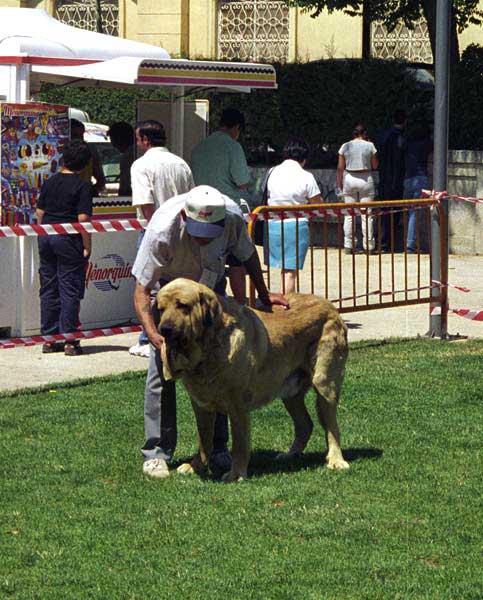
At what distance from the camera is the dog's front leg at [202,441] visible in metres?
7.13

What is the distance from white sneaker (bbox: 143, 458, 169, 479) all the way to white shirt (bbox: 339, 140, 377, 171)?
11.1 metres

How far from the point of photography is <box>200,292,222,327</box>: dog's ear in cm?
651

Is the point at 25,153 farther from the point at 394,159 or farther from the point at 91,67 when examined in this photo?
the point at 394,159

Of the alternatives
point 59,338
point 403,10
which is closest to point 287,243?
point 59,338

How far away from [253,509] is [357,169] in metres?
11.8

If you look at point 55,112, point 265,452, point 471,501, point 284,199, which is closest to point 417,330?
point 284,199

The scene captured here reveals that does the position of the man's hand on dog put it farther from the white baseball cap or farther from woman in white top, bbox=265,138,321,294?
woman in white top, bbox=265,138,321,294

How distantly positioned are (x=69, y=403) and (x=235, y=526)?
3.08 m

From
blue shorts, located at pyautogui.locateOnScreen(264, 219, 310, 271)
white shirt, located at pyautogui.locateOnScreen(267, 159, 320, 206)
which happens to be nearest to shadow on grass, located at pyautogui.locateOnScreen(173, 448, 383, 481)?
blue shorts, located at pyautogui.locateOnScreen(264, 219, 310, 271)

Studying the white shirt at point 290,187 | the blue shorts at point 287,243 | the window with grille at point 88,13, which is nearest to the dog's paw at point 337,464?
the blue shorts at point 287,243

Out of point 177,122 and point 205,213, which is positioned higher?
point 177,122

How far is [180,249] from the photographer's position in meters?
6.86

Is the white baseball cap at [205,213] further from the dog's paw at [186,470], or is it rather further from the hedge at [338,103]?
the hedge at [338,103]

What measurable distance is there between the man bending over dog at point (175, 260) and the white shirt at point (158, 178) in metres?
3.37
